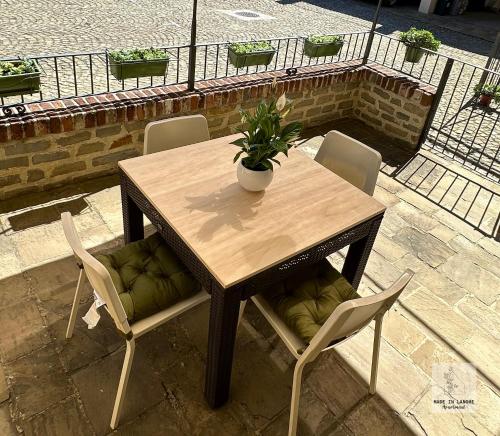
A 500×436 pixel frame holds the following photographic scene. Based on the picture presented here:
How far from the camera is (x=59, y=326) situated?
2.32m

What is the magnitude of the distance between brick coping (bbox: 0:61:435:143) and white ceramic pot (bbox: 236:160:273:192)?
1603 millimetres

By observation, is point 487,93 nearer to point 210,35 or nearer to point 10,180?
point 210,35

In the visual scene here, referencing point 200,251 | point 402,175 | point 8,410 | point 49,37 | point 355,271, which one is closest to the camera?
point 200,251

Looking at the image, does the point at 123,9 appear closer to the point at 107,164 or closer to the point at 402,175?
the point at 107,164

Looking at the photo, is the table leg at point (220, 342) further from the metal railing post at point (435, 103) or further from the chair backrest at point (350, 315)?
the metal railing post at point (435, 103)

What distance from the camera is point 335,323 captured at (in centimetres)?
159

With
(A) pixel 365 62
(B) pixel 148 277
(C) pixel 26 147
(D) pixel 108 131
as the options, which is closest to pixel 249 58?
(D) pixel 108 131

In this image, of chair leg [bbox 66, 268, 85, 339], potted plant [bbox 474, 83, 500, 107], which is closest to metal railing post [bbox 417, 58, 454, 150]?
potted plant [bbox 474, 83, 500, 107]

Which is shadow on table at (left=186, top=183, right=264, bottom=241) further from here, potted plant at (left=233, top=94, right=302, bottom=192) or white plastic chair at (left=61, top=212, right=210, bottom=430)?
white plastic chair at (left=61, top=212, right=210, bottom=430)

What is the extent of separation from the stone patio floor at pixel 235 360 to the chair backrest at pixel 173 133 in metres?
0.75

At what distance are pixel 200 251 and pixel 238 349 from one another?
0.83 m

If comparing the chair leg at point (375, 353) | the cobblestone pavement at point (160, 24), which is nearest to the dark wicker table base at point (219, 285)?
the chair leg at point (375, 353)

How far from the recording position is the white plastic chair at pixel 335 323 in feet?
5.20

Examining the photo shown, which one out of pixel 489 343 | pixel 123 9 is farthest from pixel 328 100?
pixel 123 9
